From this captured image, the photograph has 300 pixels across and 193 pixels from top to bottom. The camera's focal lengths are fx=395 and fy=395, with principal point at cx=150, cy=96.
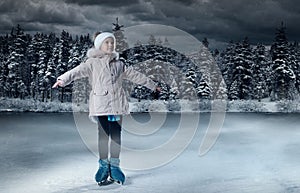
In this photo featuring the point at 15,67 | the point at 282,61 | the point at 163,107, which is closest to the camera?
the point at 163,107

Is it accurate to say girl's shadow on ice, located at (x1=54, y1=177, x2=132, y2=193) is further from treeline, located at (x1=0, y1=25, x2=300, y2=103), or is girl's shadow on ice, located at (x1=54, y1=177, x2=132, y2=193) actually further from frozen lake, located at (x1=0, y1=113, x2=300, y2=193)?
treeline, located at (x1=0, y1=25, x2=300, y2=103)

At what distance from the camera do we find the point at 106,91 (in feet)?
→ 16.1

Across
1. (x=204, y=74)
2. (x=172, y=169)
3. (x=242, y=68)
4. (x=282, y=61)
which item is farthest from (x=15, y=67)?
(x=172, y=169)

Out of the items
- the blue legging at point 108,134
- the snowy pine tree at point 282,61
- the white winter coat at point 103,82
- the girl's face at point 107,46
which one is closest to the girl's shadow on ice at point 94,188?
the blue legging at point 108,134

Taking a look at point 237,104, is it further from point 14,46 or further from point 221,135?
point 14,46

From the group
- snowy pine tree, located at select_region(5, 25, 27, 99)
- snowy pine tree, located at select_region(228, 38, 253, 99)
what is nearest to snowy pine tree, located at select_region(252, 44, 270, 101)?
snowy pine tree, located at select_region(228, 38, 253, 99)

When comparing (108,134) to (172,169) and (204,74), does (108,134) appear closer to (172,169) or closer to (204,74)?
(172,169)

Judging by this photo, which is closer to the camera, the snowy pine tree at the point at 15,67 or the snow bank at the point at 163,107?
the snow bank at the point at 163,107

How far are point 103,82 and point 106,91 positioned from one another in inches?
4.7

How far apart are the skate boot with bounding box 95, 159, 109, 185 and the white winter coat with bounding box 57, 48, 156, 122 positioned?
0.64m

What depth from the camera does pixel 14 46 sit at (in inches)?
1781

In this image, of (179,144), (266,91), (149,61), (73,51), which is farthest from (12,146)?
(266,91)

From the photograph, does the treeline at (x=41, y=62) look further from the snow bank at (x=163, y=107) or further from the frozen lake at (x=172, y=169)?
the frozen lake at (x=172, y=169)

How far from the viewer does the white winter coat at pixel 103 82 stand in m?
4.89
